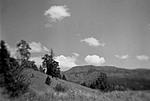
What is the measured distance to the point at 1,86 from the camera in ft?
29.5

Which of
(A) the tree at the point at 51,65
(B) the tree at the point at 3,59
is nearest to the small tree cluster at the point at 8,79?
(B) the tree at the point at 3,59

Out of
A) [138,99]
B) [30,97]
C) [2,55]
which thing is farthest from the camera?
[2,55]

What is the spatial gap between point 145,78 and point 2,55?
7.70 meters

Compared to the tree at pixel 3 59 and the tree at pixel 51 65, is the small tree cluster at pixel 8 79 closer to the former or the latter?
the tree at pixel 3 59

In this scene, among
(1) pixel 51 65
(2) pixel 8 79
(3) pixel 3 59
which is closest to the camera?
(3) pixel 3 59

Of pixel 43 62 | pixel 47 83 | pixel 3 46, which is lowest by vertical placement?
pixel 47 83

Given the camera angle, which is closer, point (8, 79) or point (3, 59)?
point (3, 59)

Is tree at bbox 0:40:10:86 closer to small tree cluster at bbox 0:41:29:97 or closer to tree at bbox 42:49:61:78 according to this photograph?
small tree cluster at bbox 0:41:29:97

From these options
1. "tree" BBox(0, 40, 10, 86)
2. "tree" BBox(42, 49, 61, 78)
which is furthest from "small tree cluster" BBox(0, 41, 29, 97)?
"tree" BBox(42, 49, 61, 78)

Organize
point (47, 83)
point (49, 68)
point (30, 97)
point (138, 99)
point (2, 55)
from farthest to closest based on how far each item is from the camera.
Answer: point (49, 68) → point (47, 83) → point (2, 55) → point (30, 97) → point (138, 99)

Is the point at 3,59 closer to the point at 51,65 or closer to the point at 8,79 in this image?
the point at 8,79

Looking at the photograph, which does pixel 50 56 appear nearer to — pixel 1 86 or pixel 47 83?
pixel 47 83

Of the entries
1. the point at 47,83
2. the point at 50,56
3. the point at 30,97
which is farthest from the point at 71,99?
the point at 50,56

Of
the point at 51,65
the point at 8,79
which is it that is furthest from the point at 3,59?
the point at 51,65
